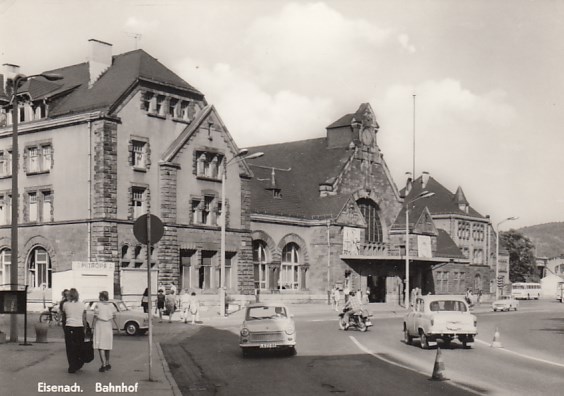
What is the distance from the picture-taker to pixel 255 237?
60.8 metres

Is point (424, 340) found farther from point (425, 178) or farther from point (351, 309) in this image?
point (425, 178)

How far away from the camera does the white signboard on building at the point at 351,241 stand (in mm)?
Result: 67438

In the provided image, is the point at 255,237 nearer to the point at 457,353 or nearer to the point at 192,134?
the point at 192,134

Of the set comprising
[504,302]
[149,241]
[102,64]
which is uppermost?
[102,64]

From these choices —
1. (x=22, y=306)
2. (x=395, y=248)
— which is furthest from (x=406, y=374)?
(x=395, y=248)

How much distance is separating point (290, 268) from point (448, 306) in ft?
132

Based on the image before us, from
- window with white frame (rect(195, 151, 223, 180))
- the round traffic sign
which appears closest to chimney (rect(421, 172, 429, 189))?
window with white frame (rect(195, 151, 223, 180))

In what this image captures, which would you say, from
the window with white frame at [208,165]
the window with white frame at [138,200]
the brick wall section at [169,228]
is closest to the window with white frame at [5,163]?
the window with white frame at [138,200]

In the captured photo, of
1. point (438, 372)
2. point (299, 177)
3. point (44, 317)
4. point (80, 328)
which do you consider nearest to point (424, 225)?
point (299, 177)

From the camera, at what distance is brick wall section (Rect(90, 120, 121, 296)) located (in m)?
47.8

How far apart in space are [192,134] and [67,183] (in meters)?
8.85

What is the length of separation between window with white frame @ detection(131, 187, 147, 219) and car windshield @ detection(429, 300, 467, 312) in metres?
28.7

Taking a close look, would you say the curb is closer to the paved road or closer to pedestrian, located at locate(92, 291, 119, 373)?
the paved road

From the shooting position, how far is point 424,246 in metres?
77.2
